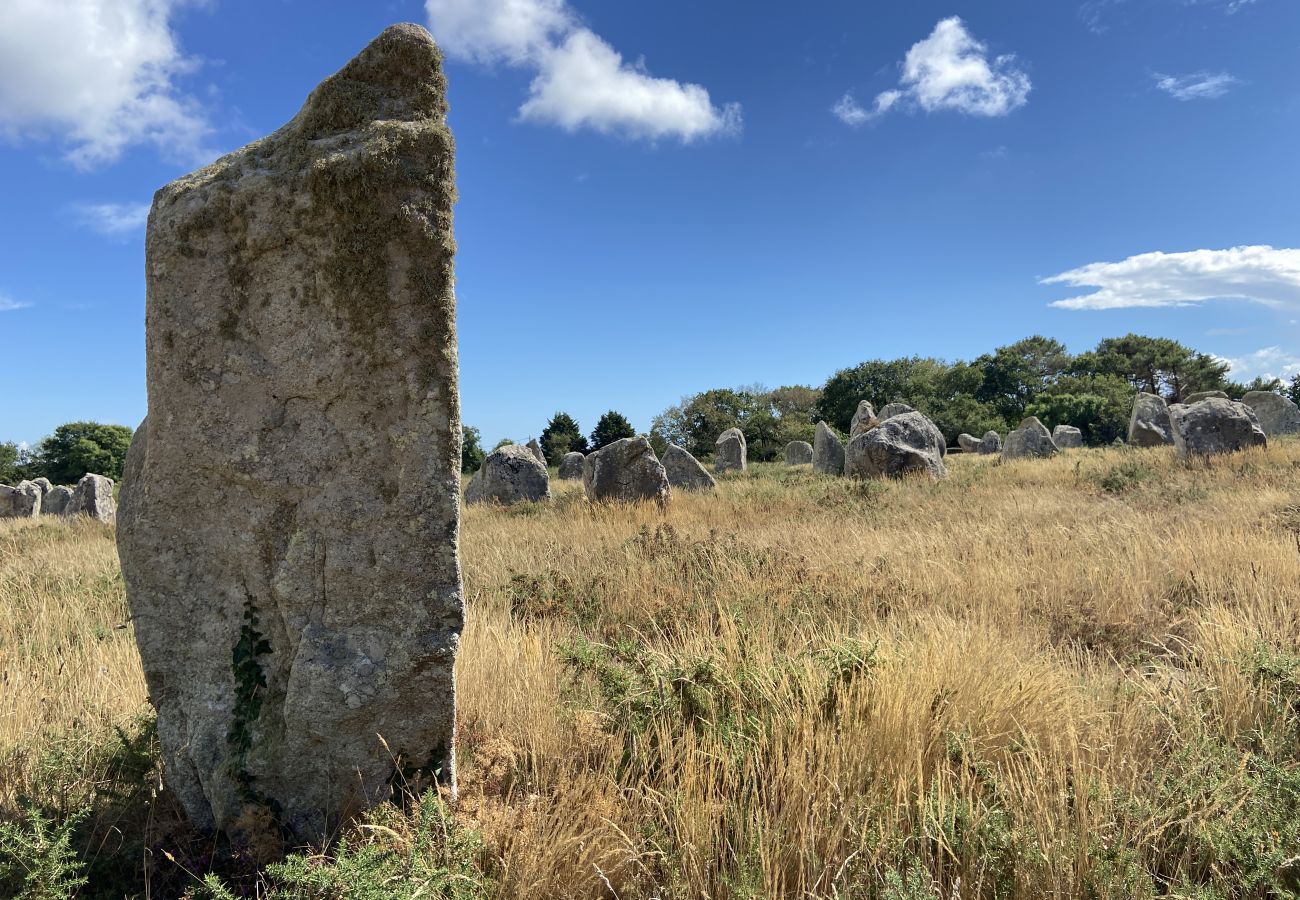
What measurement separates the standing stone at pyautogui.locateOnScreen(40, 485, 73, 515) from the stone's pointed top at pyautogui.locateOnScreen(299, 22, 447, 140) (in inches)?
940

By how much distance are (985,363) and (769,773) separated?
55.6m

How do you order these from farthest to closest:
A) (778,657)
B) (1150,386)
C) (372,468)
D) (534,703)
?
(1150,386), (778,657), (534,703), (372,468)

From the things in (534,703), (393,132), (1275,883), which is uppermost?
(393,132)

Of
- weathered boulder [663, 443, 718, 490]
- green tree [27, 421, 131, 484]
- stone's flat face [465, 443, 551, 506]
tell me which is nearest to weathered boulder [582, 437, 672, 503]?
stone's flat face [465, 443, 551, 506]

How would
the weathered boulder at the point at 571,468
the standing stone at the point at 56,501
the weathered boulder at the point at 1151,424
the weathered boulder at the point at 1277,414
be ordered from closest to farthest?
the standing stone at the point at 56,501, the weathered boulder at the point at 1151,424, the weathered boulder at the point at 1277,414, the weathered boulder at the point at 571,468

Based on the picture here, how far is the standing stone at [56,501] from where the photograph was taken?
69.8 ft

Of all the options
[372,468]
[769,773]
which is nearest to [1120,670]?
[769,773]

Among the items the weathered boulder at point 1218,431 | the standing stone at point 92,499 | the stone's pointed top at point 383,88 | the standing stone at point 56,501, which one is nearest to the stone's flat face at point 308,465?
the stone's pointed top at point 383,88

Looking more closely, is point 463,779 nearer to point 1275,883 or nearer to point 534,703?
point 534,703

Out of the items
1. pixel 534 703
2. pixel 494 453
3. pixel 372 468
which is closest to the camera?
pixel 372 468

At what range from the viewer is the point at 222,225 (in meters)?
2.79

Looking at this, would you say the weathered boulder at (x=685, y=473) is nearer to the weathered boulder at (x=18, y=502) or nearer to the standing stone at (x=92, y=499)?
the standing stone at (x=92, y=499)

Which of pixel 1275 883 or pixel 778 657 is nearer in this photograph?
pixel 1275 883

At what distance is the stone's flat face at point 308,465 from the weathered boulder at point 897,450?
15.5 m
